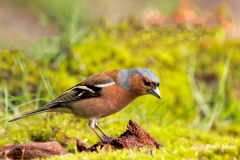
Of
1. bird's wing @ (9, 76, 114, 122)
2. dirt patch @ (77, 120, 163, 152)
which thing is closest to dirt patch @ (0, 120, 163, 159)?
dirt patch @ (77, 120, 163, 152)

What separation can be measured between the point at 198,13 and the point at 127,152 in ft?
25.4

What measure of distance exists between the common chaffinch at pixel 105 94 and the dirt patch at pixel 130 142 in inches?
39.5

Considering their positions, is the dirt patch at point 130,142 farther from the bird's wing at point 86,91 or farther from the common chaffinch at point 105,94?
the bird's wing at point 86,91

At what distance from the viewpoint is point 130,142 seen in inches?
223

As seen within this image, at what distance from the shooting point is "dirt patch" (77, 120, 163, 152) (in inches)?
221

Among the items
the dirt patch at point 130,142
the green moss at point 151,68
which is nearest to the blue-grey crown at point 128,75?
the green moss at point 151,68

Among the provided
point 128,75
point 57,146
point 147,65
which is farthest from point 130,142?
point 147,65

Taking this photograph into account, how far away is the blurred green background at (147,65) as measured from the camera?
821cm

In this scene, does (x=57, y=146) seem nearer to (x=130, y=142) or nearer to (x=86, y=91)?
(x=130, y=142)

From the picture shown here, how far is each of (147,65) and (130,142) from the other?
18.1ft

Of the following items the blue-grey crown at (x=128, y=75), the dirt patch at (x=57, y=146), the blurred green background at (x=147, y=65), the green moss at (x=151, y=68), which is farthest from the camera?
the blurred green background at (x=147, y=65)

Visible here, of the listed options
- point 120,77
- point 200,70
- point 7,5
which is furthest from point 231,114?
point 7,5

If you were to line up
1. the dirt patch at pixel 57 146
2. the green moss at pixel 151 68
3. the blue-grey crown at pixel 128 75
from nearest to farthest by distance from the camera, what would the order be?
the dirt patch at pixel 57 146 < the blue-grey crown at pixel 128 75 < the green moss at pixel 151 68

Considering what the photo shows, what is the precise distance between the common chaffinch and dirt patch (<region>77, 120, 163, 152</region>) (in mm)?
1004
